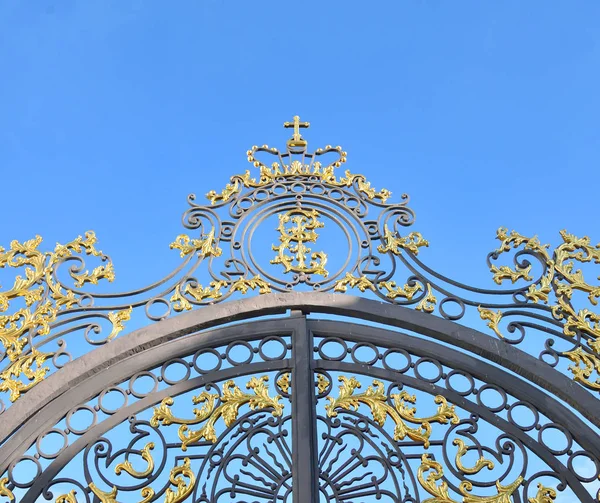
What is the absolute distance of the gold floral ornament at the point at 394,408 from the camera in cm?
478

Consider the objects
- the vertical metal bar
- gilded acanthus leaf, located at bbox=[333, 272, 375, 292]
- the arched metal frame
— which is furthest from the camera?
gilded acanthus leaf, located at bbox=[333, 272, 375, 292]

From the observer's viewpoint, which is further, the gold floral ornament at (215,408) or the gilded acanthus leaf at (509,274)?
the gilded acanthus leaf at (509,274)

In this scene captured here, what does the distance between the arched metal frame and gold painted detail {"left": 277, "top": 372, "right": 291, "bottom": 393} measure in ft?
0.11

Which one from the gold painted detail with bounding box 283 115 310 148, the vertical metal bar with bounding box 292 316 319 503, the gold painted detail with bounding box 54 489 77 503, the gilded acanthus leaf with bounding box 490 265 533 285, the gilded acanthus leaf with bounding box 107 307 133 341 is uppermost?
the gold painted detail with bounding box 283 115 310 148

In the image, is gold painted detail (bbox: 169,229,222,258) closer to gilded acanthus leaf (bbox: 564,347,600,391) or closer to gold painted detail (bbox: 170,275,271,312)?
gold painted detail (bbox: 170,275,271,312)

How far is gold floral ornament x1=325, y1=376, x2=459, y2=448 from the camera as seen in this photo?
15.7ft

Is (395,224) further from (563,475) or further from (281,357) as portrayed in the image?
(563,475)

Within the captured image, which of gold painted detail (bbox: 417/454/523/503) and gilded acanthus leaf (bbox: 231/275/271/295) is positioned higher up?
gilded acanthus leaf (bbox: 231/275/271/295)

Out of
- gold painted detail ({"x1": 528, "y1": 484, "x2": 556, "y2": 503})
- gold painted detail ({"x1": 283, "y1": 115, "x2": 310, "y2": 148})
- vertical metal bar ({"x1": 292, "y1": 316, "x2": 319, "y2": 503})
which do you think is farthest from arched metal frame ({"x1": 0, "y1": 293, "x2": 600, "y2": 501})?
gold painted detail ({"x1": 283, "y1": 115, "x2": 310, "y2": 148})

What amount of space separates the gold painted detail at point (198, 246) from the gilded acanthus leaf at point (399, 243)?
0.98 m

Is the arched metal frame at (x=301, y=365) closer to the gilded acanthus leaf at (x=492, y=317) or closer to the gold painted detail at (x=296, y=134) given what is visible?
the gilded acanthus leaf at (x=492, y=317)

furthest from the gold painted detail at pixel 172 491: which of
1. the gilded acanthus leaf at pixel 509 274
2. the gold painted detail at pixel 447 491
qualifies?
the gilded acanthus leaf at pixel 509 274

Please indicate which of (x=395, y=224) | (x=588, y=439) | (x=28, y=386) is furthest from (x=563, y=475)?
(x=28, y=386)

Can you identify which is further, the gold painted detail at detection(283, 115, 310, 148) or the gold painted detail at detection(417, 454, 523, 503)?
the gold painted detail at detection(283, 115, 310, 148)
